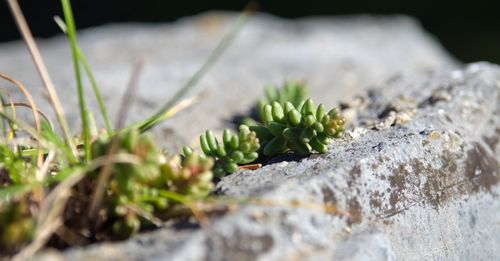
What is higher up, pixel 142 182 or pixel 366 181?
pixel 142 182

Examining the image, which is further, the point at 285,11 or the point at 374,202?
the point at 285,11

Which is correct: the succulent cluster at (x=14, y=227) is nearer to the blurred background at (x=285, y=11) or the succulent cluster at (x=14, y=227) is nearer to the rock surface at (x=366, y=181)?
the rock surface at (x=366, y=181)

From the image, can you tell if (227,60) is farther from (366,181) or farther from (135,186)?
(135,186)

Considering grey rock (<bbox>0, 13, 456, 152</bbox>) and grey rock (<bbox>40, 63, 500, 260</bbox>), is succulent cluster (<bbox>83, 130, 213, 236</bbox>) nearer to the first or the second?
grey rock (<bbox>40, 63, 500, 260</bbox>)

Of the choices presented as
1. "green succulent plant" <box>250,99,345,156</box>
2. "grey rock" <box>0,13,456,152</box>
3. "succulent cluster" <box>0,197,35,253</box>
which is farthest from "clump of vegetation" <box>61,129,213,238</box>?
"grey rock" <box>0,13,456,152</box>

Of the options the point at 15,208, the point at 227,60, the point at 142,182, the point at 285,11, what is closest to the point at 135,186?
the point at 142,182

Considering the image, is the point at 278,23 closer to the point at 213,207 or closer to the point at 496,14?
the point at 496,14

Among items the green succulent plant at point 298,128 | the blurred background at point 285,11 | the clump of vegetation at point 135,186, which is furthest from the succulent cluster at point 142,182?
the blurred background at point 285,11

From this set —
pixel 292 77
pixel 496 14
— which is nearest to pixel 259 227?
pixel 292 77
